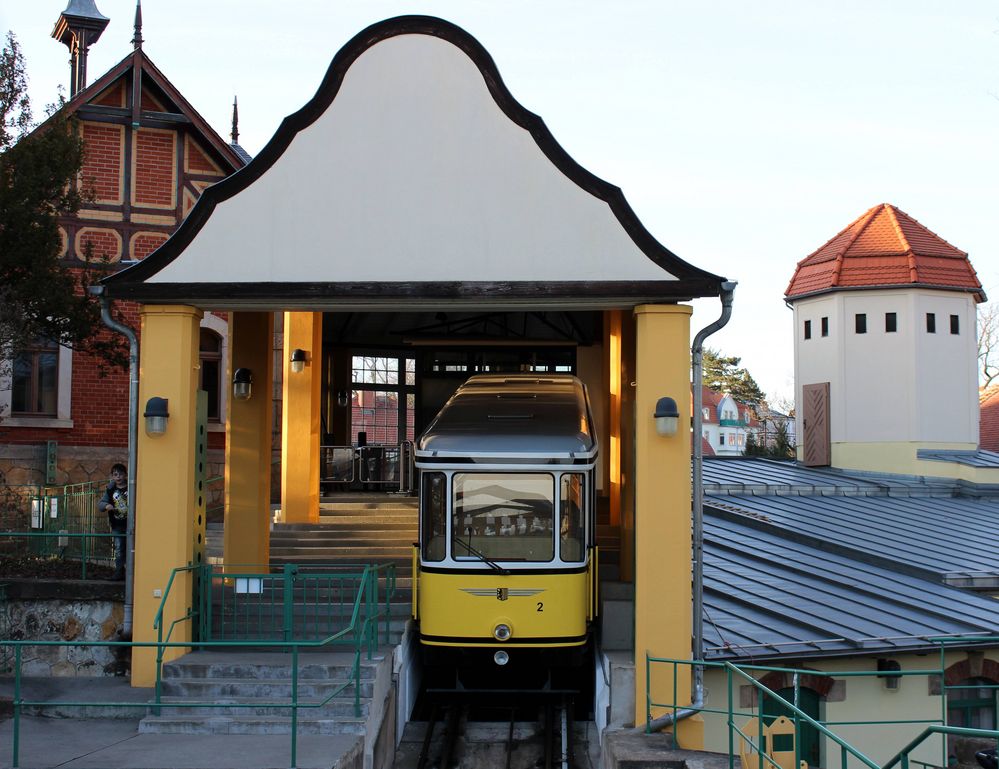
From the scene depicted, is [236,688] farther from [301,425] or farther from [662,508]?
[301,425]

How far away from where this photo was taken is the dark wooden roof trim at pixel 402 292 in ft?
40.4

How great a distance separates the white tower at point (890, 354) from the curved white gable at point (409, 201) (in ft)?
71.8

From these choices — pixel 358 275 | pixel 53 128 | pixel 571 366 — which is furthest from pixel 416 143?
pixel 571 366

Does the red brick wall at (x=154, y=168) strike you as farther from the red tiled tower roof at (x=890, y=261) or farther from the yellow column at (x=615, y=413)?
the red tiled tower roof at (x=890, y=261)

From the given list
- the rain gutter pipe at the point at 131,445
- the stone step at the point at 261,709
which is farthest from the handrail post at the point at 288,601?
the rain gutter pipe at the point at 131,445

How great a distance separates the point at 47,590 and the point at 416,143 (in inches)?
261

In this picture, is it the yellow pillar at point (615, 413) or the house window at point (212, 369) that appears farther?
the house window at point (212, 369)

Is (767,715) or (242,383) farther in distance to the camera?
(242,383)

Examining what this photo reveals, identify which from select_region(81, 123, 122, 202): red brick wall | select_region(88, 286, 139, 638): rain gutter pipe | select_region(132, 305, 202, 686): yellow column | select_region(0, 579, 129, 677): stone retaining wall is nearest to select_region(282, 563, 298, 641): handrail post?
select_region(132, 305, 202, 686): yellow column

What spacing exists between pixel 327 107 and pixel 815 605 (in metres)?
9.92

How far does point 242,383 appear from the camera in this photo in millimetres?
15711

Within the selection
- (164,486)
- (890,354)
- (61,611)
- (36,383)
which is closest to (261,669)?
(164,486)

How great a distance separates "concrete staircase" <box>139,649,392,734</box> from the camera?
11039mm

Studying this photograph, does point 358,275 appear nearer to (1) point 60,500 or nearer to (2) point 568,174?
(2) point 568,174
